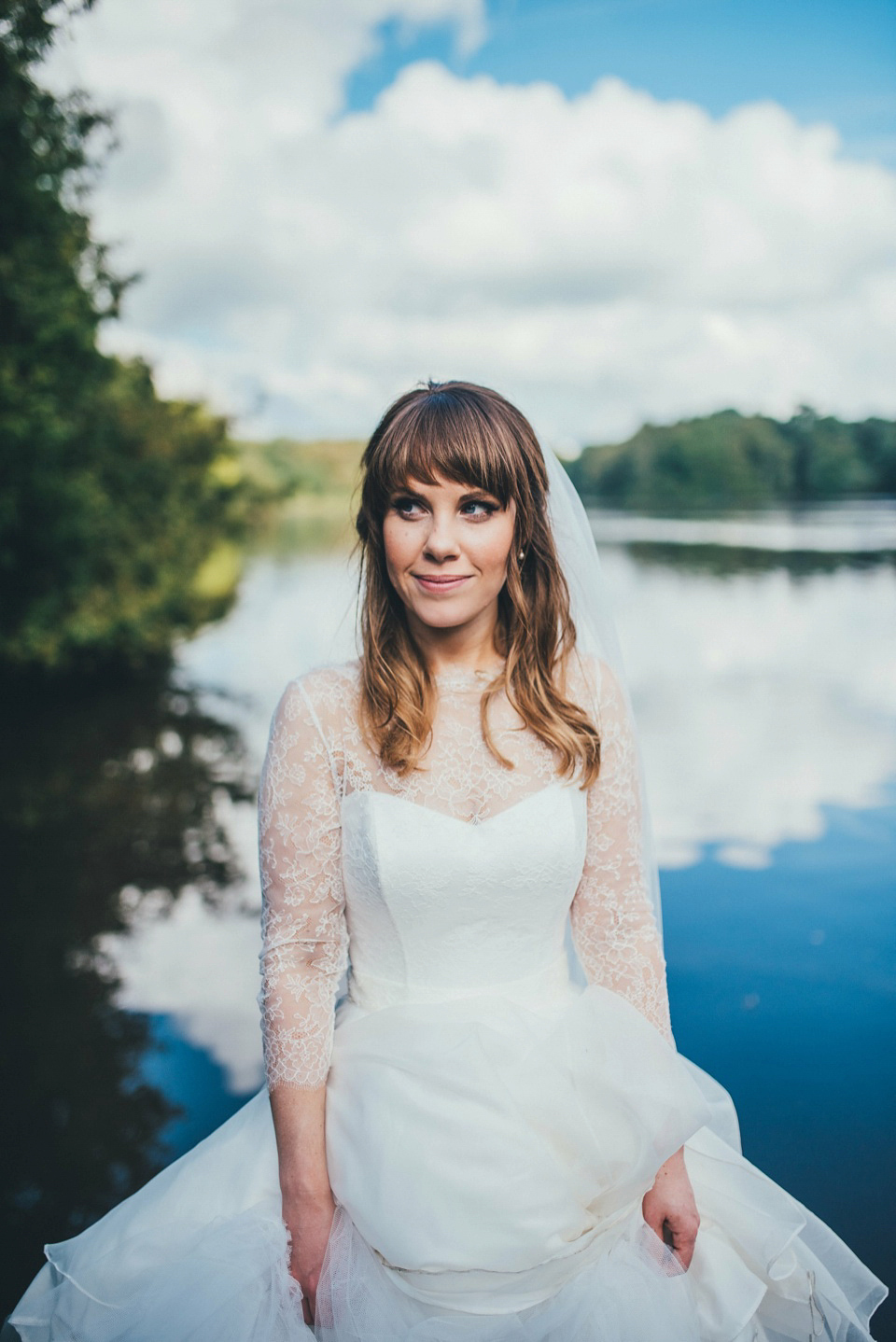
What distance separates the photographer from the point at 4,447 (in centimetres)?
890

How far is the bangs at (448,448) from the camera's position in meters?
1.90

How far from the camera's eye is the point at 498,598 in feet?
7.36

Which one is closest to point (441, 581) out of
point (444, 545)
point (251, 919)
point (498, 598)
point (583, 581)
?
point (444, 545)

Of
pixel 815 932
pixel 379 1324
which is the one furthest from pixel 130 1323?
pixel 815 932

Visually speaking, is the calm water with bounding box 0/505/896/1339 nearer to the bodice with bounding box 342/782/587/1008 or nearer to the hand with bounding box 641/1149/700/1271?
the bodice with bounding box 342/782/587/1008

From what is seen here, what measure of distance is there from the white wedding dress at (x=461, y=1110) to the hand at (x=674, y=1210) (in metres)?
0.05

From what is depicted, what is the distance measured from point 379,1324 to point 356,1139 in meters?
0.30

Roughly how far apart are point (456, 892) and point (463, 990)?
0.79 feet

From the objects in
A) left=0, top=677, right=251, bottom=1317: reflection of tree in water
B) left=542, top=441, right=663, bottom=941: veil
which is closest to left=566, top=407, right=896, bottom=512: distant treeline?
left=0, top=677, right=251, bottom=1317: reflection of tree in water

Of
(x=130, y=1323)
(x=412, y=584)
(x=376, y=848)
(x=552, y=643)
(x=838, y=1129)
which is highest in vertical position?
(x=412, y=584)

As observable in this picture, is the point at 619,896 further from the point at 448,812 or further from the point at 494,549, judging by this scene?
the point at 494,549

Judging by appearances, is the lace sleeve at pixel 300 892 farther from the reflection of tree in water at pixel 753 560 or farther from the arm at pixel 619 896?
the reflection of tree in water at pixel 753 560

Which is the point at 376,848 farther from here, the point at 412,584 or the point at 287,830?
the point at 412,584
